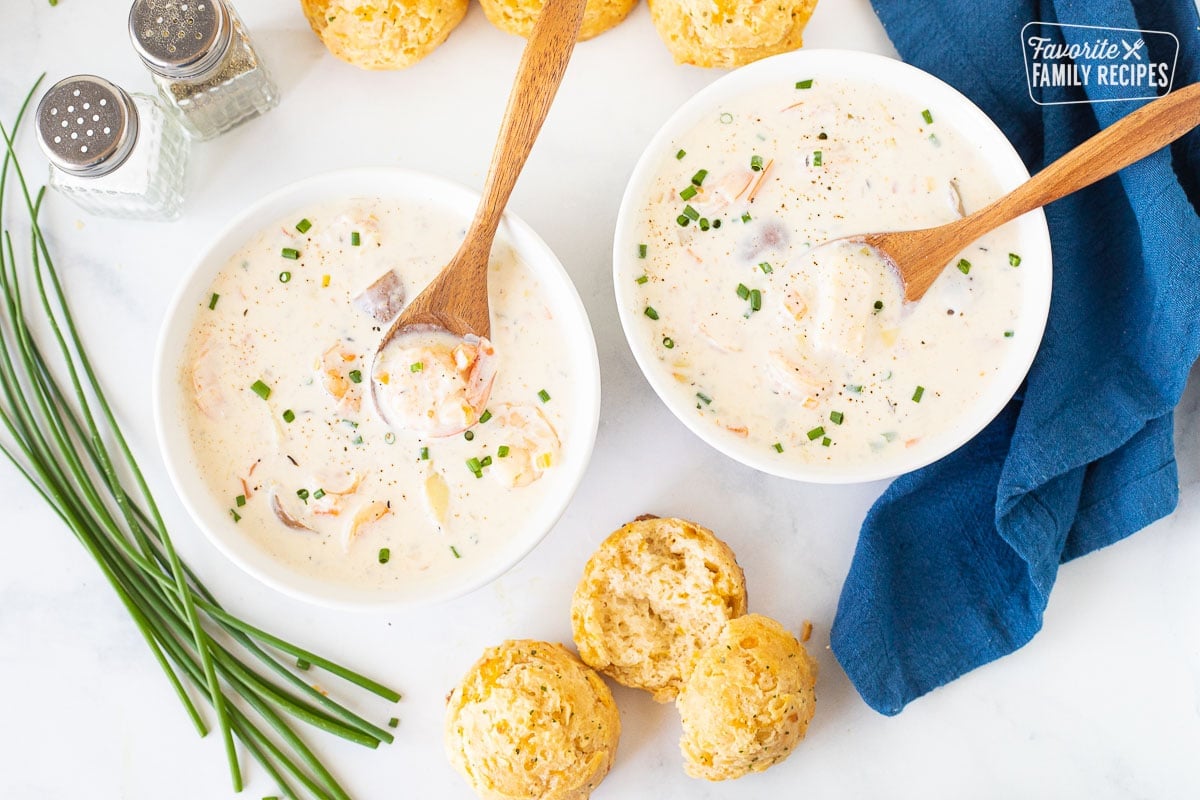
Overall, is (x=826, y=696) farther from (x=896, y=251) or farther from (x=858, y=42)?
(x=858, y=42)

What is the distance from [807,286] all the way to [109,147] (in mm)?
1659

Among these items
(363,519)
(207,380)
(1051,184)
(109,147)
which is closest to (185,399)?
(207,380)

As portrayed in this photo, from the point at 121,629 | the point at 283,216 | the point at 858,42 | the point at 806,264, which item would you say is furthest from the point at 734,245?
the point at 121,629

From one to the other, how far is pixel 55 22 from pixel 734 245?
1909 mm

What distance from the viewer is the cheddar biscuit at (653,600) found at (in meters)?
2.53

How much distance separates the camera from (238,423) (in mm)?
2396

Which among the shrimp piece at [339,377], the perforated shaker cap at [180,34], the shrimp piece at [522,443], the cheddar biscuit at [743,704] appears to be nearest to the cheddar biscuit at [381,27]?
the perforated shaker cap at [180,34]

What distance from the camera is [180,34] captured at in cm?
241

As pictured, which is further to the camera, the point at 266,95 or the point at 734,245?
the point at 266,95

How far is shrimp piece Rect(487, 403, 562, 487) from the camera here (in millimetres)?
2385

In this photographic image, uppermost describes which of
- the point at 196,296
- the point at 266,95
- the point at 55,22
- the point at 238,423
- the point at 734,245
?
the point at 55,22

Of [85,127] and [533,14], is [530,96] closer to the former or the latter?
[533,14]

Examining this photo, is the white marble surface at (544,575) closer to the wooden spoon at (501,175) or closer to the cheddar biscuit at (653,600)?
the cheddar biscuit at (653,600)

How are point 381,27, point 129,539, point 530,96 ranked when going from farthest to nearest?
point 129,539 < point 381,27 < point 530,96
